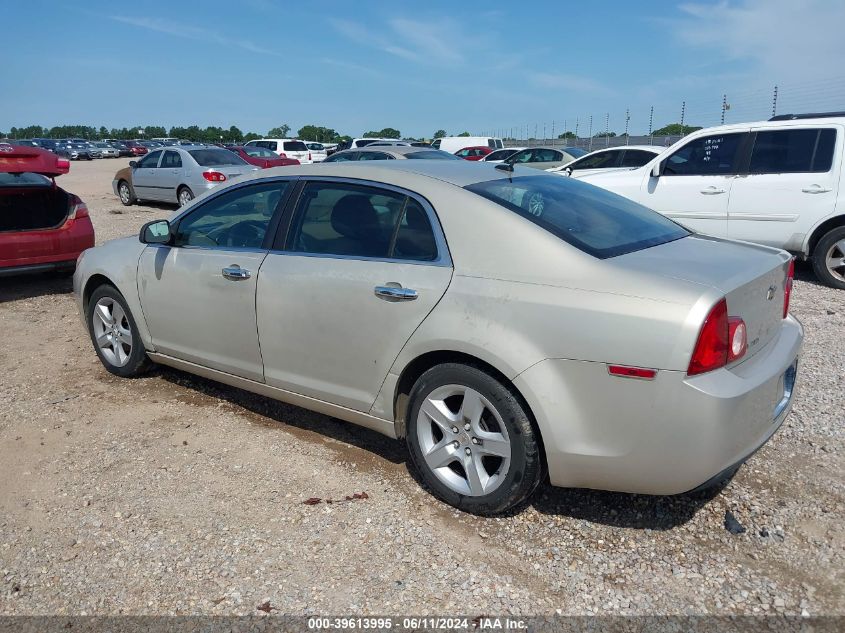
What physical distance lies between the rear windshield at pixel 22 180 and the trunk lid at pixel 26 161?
894 millimetres

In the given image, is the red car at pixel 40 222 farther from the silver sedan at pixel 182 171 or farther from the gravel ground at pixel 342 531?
the silver sedan at pixel 182 171

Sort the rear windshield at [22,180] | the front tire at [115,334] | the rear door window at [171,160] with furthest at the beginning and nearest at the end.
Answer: the rear door window at [171,160]
the rear windshield at [22,180]
the front tire at [115,334]

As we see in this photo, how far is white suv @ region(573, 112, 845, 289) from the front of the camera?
24.4 feet

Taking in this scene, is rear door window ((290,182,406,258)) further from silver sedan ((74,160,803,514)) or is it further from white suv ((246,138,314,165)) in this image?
white suv ((246,138,314,165))

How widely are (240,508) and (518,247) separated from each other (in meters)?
1.83

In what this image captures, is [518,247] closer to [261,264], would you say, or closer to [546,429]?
[546,429]

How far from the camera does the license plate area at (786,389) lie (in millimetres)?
2950

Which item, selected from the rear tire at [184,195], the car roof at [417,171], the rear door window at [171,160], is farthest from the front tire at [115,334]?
the rear door window at [171,160]

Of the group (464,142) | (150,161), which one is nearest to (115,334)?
(150,161)

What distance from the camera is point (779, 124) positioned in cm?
776

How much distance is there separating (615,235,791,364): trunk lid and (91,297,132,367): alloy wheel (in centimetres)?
360

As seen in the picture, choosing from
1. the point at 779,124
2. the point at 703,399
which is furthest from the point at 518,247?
the point at 779,124

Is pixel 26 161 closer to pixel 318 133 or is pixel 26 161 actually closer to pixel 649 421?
pixel 649 421

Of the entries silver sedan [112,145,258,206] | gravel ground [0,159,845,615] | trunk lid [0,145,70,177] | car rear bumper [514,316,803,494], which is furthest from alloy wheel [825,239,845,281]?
silver sedan [112,145,258,206]
